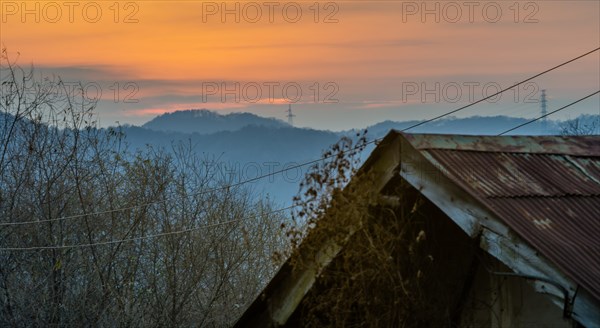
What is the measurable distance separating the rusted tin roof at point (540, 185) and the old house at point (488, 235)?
11 mm

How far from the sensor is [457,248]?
25.3 ft

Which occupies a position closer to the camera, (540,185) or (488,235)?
(488,235)

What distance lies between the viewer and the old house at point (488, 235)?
19.6ft

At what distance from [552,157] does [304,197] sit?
2167mm

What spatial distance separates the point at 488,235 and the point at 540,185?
926mm

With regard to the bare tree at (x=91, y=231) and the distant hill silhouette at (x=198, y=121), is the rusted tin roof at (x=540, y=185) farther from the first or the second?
the distant hill silhouette at (x=198, y=121)

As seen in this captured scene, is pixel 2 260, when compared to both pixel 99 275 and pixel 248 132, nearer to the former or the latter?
pixel 99 275

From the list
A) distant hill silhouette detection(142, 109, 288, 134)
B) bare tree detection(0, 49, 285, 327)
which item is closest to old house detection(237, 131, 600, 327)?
bare tree detection(0, 49, 285, 327)

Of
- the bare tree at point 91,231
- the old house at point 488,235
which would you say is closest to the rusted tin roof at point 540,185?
the old house at point 488,235

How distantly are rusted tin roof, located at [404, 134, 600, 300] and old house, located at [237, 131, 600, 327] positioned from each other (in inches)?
0.4

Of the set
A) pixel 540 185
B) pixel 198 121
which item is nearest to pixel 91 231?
pixel 540 185

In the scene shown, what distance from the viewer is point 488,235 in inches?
246

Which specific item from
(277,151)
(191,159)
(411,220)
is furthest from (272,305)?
(277,151)

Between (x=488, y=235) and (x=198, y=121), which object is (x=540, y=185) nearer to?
(x=488, y=235)
